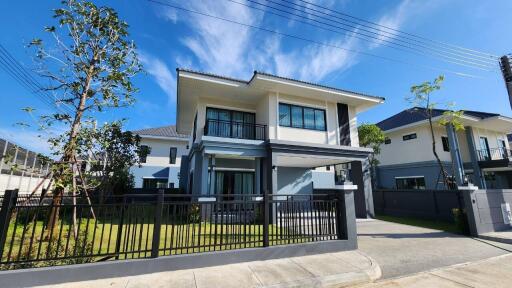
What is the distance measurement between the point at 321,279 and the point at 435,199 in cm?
1057

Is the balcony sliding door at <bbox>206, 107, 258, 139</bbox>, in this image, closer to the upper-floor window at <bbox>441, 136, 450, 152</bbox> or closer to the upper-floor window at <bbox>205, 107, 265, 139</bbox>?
the upper-floor window at <bbox>205, 107, 265, 139</bbox>

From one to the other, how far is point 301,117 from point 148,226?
943cm

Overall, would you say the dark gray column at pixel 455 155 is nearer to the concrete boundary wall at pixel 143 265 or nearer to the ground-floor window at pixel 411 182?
the ground-floor window at pixel 411 182

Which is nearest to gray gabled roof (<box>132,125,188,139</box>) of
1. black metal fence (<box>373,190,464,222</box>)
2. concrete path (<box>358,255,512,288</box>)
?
black metal fence (<box>373,190,464,222</box>)

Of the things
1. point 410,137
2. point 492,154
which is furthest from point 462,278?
point 492,154

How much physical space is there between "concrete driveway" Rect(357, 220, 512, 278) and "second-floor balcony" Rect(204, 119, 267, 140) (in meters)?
6.19

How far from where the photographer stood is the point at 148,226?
4.29m

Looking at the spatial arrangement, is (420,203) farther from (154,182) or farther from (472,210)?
(154,182)

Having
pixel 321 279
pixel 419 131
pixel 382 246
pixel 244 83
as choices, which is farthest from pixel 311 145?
pixel 419 131

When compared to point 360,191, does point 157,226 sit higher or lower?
lower

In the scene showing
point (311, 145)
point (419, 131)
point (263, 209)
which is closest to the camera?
point (263, 209)

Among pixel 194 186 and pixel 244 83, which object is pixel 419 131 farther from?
pixel 194 186

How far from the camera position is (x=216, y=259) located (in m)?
4.91

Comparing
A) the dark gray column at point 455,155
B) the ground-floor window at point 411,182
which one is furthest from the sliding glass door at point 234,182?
the dark gray column at point 455,155
